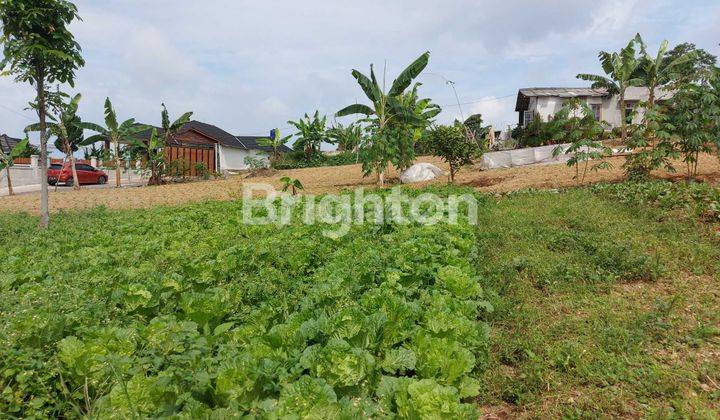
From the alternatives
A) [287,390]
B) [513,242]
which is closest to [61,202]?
[513,242]

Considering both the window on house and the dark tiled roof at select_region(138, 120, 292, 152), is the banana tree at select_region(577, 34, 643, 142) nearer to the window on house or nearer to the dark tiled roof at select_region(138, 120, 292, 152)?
the window on house

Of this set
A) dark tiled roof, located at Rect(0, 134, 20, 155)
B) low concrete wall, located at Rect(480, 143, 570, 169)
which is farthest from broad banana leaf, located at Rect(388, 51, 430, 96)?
dark tiled roof, located at Rect(0, 134, 20, 155)

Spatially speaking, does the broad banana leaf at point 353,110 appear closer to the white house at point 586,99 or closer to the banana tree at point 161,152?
the banana tree at point 161,152

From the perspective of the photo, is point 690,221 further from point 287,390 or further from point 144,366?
point 144,366

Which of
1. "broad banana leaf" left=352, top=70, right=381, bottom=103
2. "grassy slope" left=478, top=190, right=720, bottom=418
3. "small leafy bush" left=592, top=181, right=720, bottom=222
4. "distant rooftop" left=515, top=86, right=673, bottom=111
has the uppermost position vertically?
"distant rooftop" left=515, top=86, right=673, bottom=111

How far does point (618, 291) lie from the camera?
16.0 ft

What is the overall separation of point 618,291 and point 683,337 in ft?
3.85

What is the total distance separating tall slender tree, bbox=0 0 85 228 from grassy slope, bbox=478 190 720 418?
9534 mm

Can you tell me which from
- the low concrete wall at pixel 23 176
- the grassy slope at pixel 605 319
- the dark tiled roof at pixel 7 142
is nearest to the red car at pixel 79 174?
the low concrete wall at pixel 23 176

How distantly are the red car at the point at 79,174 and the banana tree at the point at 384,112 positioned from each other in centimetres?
1991

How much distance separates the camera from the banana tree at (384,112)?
594 inches

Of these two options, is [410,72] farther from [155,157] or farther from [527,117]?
[527,117]

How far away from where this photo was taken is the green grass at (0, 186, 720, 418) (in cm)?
263

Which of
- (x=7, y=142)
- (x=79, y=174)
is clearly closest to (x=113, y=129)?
(x=79, y=174)
